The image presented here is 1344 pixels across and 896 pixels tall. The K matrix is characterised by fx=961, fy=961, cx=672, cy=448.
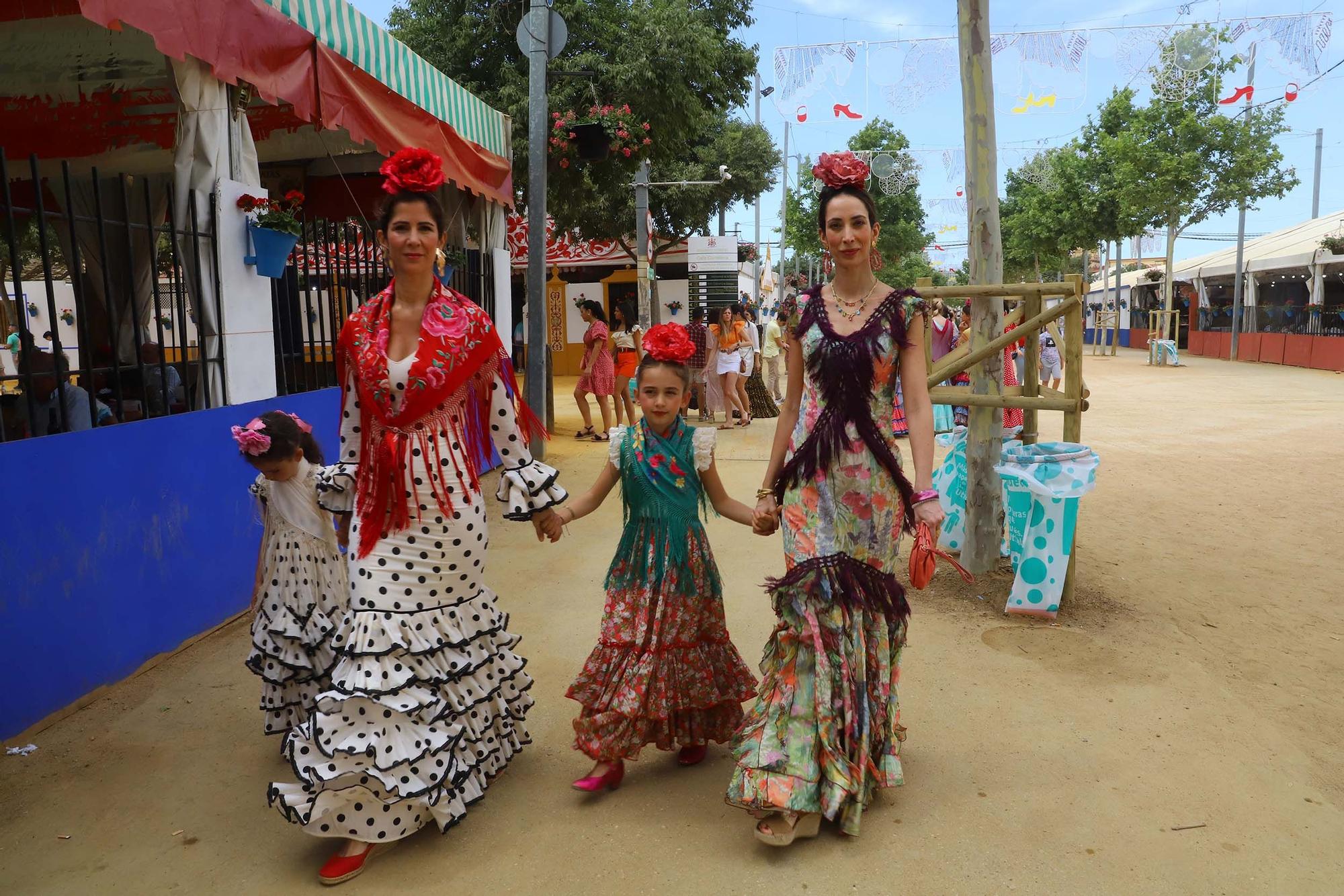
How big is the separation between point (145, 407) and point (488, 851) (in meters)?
3.08

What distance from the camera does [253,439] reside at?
3.31 meters

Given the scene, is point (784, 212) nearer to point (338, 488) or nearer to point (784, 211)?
point (784, 211)

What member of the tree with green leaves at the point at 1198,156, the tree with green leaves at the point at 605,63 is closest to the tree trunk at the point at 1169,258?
the tree with green leaves at the point at 1198,156

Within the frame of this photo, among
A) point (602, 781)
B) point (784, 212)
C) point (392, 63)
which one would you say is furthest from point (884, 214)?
point (602, 781)

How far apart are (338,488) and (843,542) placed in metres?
1.61

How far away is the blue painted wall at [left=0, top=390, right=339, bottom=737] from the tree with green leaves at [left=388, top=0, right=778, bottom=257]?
7386mm

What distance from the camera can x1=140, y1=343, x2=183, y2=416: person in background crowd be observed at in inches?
190

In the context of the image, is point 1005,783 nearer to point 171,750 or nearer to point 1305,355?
point 171,750

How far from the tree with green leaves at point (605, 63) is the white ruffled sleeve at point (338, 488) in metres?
8.85

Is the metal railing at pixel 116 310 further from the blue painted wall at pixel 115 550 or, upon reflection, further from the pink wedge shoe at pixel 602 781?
the pink wedge shoe at pixel 602 781

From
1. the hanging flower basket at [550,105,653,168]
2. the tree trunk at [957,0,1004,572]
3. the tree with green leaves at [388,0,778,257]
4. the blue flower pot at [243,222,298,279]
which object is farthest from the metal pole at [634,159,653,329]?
the blue flower pot at [243,222,298,279]

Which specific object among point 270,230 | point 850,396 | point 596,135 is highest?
point 596,135

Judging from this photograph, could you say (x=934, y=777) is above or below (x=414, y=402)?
below

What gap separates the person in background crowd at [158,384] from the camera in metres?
4.82
